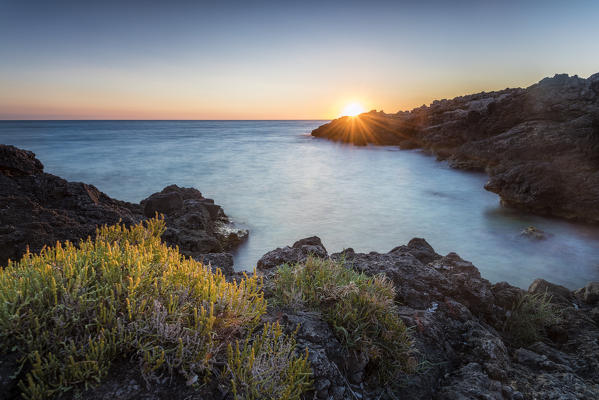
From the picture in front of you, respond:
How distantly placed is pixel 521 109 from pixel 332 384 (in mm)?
26283

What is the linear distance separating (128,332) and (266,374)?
3.22ft

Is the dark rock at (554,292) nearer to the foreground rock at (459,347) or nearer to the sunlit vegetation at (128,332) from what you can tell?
the foreground rock at (459,347)

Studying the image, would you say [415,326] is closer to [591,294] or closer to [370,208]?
[591,294]

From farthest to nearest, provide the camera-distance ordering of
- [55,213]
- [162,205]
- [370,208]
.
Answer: [370,208] → [162,205] → [55,213]

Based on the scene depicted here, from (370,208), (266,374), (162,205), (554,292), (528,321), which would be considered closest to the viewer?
(266,374)

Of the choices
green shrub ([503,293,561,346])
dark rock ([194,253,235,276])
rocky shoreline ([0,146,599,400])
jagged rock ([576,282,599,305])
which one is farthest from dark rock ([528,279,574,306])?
dark rock ([194,253,235,276])

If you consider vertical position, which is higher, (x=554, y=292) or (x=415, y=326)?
(x=415, y=326)

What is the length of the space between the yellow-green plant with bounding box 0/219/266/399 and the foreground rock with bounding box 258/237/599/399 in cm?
73

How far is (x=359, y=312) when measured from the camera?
2.90 m

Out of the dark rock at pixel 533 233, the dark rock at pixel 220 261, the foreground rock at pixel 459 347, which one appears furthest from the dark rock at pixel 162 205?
the dark rock at pixel 533 233

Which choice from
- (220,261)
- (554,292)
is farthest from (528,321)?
(220,261)

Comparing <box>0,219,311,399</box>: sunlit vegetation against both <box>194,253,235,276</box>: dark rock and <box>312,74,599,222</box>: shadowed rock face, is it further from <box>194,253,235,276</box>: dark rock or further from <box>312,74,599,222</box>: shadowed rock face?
<box>312,74,599,222</box>: shadowed rock face

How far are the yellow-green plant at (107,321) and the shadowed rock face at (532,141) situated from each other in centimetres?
1340

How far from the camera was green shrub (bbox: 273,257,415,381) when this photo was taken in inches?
105
